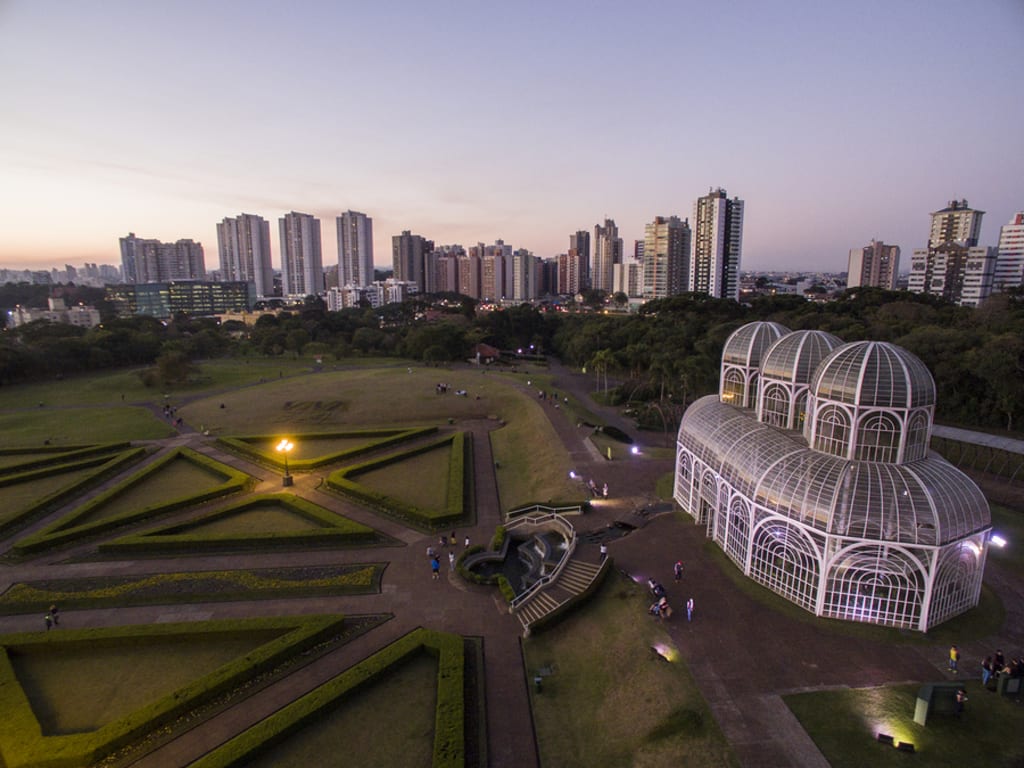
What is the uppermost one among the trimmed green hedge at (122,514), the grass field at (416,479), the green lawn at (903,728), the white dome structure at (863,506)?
the white dome structure at (863,506)

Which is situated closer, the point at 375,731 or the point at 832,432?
the point at 375,731

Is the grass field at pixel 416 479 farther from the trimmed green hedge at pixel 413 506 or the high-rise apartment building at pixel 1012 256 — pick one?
the high-rise apartment building at pixel 1012 256

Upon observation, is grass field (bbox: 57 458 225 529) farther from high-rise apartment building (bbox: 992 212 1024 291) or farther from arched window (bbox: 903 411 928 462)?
high-rise apartment building (bbox: 992 212 1024 291)

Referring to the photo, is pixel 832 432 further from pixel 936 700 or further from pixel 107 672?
pixel 107 672

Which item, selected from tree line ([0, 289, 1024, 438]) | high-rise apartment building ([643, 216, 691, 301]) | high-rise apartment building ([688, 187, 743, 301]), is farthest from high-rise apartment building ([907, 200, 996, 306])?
tree line ([0, 289, 1024, 438])

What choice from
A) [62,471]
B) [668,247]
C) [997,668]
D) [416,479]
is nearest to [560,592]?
[997,668]

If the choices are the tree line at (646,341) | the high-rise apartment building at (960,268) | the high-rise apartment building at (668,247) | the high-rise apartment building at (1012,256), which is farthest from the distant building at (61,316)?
the high-rise apartment building at (1012,256)
